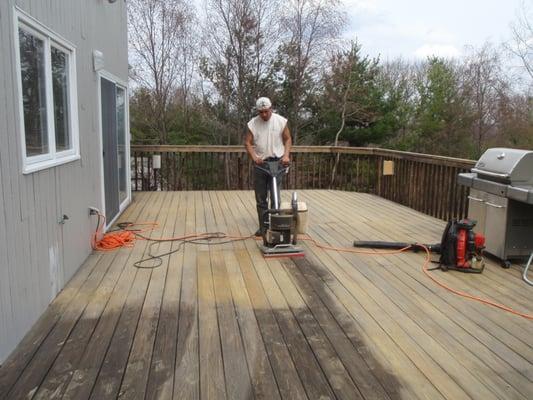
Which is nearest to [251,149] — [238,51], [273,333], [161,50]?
[273,333]

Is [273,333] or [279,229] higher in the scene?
[279,229]

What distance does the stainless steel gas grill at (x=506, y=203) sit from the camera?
11.9 ft

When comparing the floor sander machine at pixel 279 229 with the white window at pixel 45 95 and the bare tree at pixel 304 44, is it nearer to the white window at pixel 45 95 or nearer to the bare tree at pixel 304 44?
the white window at pixel 45 95

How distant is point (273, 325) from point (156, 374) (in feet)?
2.51

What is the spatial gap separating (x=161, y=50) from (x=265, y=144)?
10.2 metres

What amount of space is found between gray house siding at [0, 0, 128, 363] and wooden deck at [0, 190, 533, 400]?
0.56 feet

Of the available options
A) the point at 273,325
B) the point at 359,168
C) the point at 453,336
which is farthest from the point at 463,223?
the point at 359,168

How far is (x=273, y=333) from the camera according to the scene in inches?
100.0

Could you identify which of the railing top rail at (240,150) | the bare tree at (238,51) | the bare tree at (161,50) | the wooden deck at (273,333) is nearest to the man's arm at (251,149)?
the wooden deck at (273,333)

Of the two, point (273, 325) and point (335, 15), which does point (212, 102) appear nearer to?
point (335, 15)

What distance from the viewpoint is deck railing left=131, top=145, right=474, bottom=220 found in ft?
19.9

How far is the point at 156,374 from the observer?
2.08 m

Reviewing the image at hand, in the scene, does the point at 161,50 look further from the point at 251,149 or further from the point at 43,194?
the point at 43,194

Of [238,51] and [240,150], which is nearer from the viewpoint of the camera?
[240,150]
